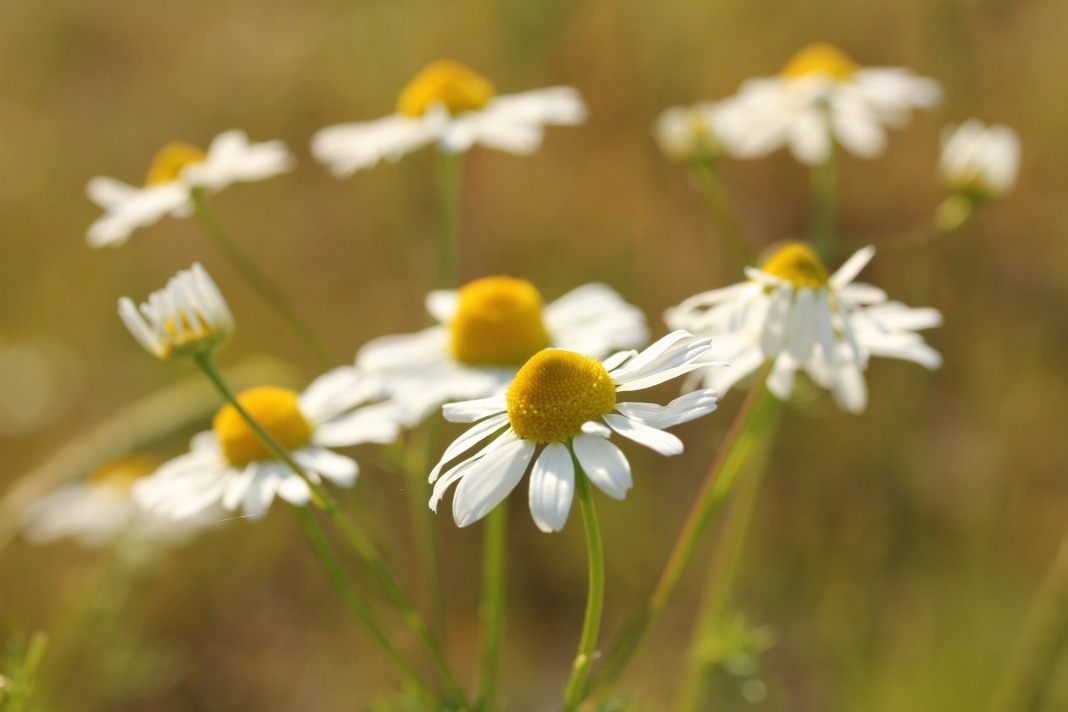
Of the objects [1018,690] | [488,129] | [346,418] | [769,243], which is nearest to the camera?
[346,418]

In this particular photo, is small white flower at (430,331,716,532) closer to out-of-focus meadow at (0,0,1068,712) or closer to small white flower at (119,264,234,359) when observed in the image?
small white flower at (119,264,234,359)

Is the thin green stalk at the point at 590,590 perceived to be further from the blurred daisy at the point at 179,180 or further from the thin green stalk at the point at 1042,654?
the thin green stalk at the point at 1042,654

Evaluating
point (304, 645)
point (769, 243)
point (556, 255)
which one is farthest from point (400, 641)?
point (769, 243)

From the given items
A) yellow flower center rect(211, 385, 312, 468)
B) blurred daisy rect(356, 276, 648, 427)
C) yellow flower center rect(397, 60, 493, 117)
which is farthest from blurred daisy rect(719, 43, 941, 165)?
yellow flower center rect(211, 385, 312, 468)

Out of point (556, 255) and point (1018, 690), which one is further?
point (556, 255)

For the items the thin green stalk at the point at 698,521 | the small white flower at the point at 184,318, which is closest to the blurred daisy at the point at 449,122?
the small white flower at the point at 184,318

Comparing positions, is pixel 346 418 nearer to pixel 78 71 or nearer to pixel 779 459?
pixel 779 459

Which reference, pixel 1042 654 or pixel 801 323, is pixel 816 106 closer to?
pixel 801 323
